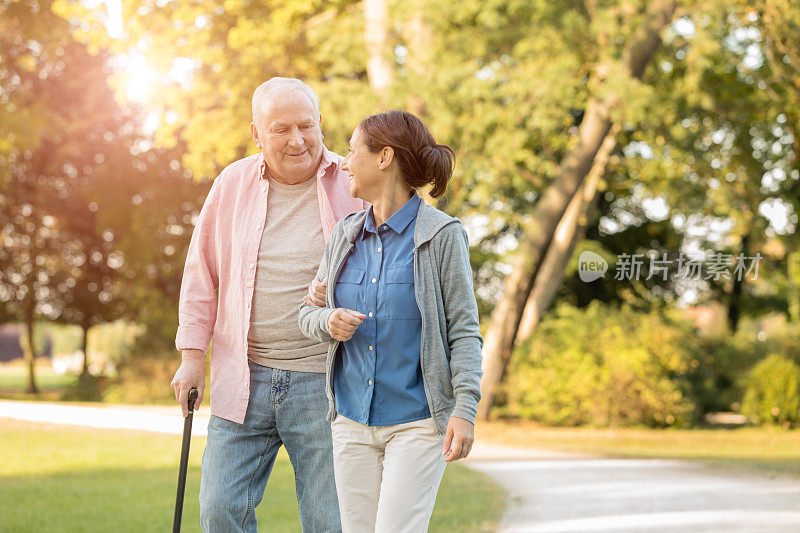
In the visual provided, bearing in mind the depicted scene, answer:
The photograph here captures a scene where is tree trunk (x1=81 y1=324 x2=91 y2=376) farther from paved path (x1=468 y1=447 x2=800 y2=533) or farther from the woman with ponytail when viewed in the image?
the woman with ponytail

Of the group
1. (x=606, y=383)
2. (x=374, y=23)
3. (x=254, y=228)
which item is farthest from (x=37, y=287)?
(x=254, y=228)

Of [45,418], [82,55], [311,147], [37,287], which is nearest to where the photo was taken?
[311,147]

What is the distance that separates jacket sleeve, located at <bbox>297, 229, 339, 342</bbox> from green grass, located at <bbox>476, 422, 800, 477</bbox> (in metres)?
8.84

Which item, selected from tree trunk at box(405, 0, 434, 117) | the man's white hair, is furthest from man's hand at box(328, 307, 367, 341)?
tree trunk at box(405, 0, 434, 117)

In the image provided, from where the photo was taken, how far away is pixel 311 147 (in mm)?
3500

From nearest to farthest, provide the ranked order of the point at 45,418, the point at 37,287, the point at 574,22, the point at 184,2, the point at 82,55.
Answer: the point at 574,22 → the point at 45,418 → the point at 184,2 → the point at 82,55 → the point at 37,287

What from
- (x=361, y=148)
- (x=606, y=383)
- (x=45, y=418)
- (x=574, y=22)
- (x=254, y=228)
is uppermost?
(x=574, y=22)

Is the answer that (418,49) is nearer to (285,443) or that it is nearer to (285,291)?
(285,291)

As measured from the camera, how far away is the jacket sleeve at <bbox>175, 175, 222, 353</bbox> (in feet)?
11.5

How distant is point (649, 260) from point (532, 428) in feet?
24.6

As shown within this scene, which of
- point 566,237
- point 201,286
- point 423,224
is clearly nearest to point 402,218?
point 423,224

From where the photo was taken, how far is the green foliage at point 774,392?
16219 mm

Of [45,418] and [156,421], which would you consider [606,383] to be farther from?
[45,418]

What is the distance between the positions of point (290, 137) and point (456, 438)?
1.27m
